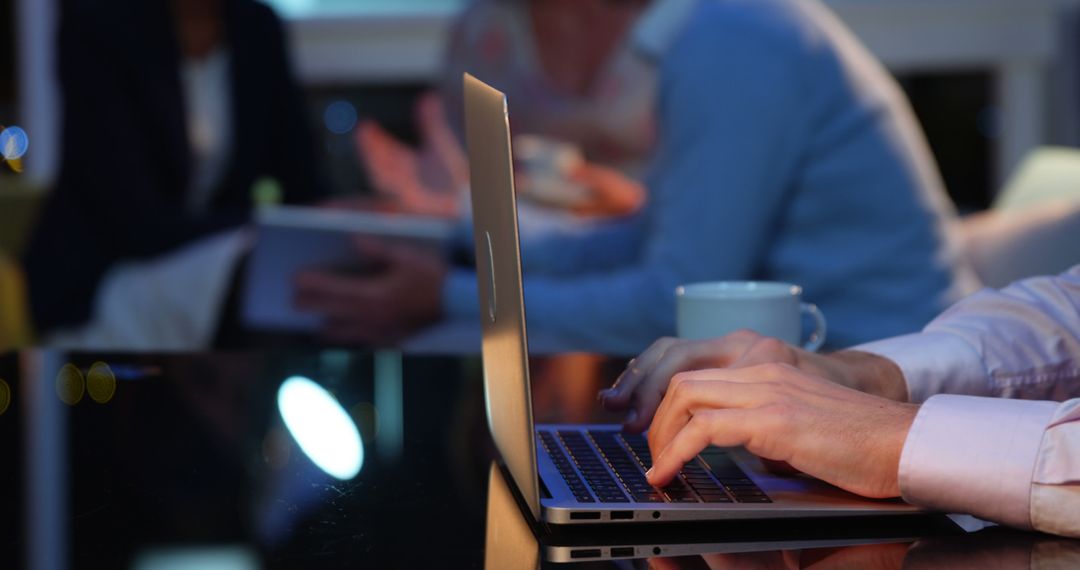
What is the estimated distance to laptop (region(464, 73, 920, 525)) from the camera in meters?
0.61

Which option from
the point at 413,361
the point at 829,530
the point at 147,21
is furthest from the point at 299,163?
the point at 829,530

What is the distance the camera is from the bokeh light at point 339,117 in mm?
4246

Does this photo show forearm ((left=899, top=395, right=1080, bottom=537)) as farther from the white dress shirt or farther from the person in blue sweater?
the person in blue sweater

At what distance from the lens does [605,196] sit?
2.57 meters

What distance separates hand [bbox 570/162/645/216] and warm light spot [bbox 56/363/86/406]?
1.42 meters

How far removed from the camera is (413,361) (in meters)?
1.20

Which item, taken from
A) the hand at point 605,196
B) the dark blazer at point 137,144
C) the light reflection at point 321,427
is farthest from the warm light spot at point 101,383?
the dark blazer at point 137,144

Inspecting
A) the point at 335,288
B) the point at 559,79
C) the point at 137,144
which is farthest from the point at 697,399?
the point at 559,79

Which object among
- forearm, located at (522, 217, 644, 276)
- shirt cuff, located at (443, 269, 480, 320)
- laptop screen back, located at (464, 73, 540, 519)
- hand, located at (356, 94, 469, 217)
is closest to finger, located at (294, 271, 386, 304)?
shirt cuff, located at (443, 269, 480, 320)

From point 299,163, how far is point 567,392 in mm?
2584

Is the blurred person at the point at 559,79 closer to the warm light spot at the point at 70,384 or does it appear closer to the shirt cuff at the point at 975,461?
the warm light spot at the point at 70,384

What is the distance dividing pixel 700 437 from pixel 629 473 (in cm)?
6

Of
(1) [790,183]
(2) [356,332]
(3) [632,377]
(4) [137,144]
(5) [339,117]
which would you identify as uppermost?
(5) [339,117]

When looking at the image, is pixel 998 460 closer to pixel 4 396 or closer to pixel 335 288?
pixel 4 396
